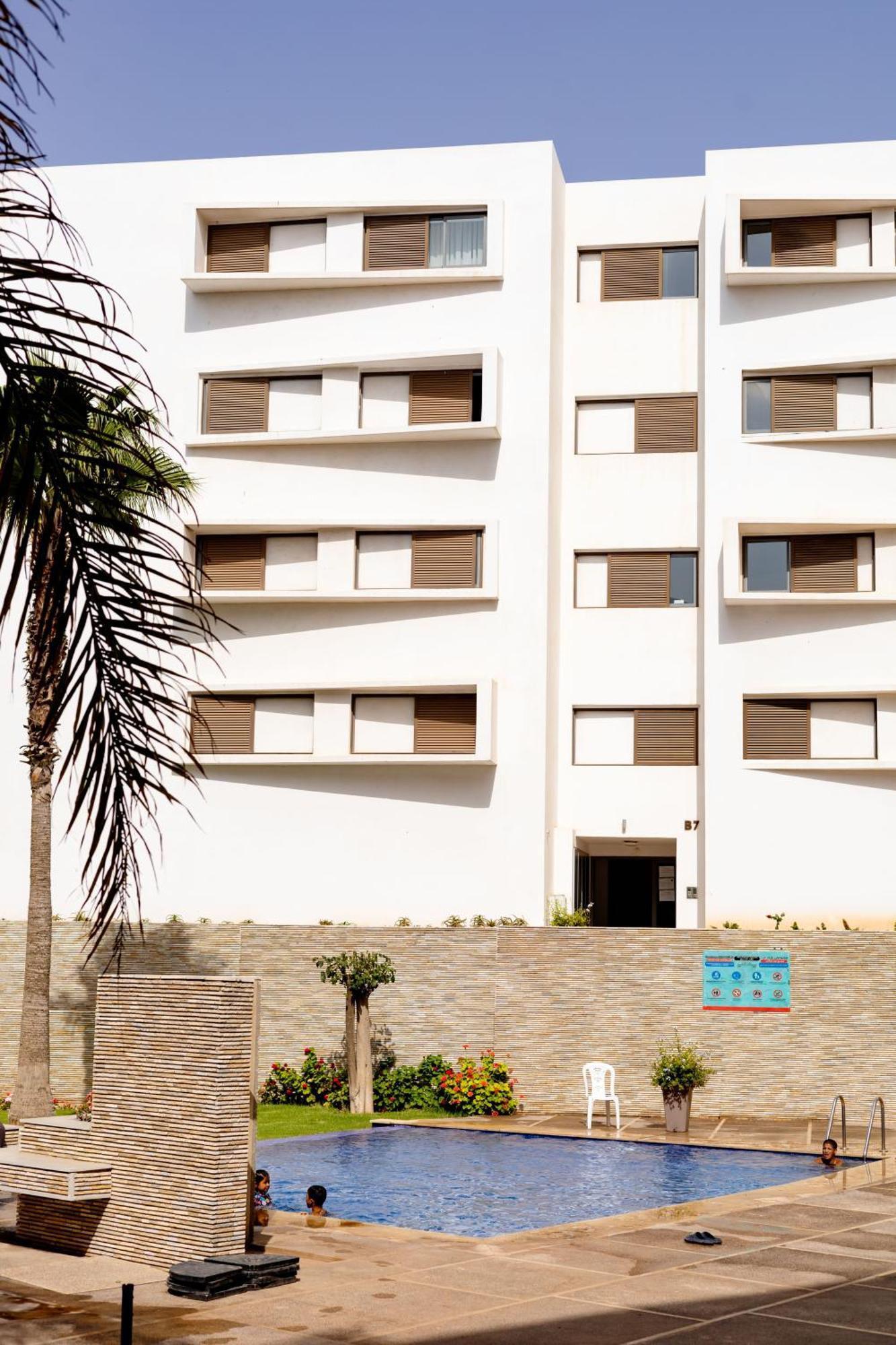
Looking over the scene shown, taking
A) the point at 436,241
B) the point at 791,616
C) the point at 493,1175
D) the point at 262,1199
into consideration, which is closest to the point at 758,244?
the point at 436,241

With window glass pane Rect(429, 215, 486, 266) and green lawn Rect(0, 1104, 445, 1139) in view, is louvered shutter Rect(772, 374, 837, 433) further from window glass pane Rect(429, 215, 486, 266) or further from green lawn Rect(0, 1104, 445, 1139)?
green lawn Rect(0, 1104, 445, 1139)

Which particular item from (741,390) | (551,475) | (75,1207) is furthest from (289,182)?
(75,1207)

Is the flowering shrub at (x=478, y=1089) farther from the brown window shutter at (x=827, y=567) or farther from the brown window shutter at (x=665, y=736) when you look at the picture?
the brown window shutter at (x=827, y=567)

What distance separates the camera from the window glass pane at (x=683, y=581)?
35.6 m

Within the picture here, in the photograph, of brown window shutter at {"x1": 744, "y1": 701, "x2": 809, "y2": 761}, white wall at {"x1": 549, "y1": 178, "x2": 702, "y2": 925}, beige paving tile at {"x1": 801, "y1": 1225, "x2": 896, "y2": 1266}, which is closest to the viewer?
beige paving tile at {"x1": 801, "y1": 1225, "x2": 896, "y2": 1266}

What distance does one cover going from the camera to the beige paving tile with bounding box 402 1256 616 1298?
14039mm

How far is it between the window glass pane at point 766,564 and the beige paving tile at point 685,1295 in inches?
866

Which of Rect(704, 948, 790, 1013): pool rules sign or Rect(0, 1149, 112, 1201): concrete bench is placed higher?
Rect(704, 948, 790, 1013): pool rules sign

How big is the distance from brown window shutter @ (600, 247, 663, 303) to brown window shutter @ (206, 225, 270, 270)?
332 inches

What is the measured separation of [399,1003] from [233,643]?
1028cm

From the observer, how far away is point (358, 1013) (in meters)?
29.4

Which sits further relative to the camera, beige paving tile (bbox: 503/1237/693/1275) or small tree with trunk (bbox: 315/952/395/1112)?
small tree with trunk (bbox: 315/952/395/1112)

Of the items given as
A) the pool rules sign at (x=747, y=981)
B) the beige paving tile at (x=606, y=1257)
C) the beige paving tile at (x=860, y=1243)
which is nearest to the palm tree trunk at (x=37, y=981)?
the pool rules sign at (x=747, y=981)

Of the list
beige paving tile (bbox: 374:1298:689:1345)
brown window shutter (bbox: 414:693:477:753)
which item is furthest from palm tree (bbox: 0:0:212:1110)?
brown window shutter (bbox: 414:693:477:753)
